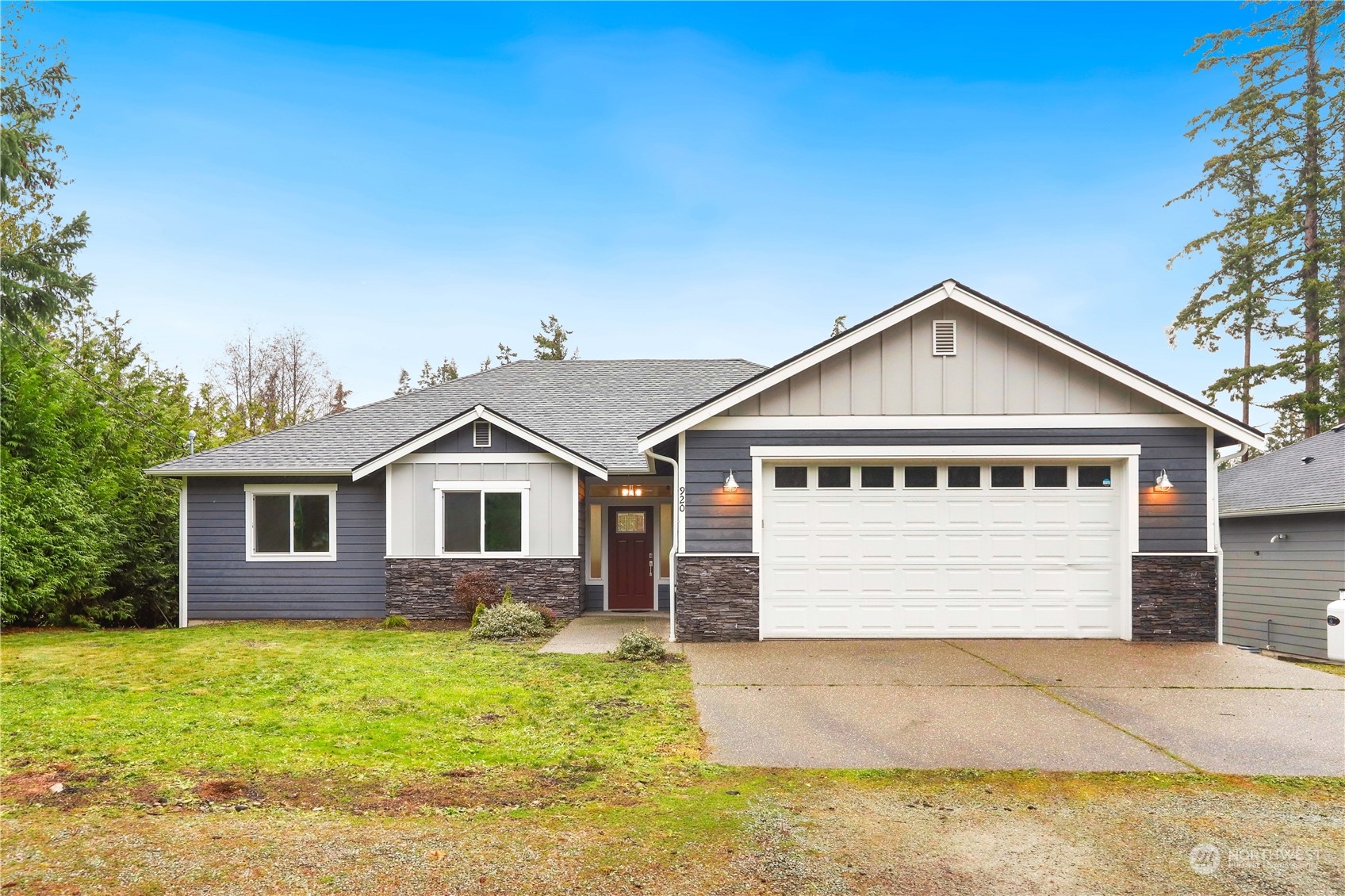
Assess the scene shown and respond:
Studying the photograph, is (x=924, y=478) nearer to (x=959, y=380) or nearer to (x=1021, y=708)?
(x=959, y=380)

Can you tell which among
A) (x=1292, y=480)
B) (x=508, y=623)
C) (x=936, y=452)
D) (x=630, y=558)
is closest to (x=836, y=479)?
(x=936, y=452)

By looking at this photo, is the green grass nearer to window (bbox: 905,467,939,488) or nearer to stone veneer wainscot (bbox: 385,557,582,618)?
stone veneer wainscot (bbox: 385,557,582,618)

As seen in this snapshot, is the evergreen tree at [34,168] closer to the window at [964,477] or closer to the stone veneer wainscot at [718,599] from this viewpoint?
the stone veneer wainscot at [718,599]

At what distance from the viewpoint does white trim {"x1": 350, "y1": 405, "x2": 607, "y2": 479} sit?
40.0 ft

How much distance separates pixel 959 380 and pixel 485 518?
774 cm

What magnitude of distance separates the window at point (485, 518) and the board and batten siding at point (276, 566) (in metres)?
1.42

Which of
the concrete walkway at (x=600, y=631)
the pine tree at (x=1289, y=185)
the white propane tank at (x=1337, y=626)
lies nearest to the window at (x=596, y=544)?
the concrete walkway at (x=600, y=631)

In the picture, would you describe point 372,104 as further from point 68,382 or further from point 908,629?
point 908,629

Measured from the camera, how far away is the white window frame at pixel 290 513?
1299 cm

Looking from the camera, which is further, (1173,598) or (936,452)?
(936,452)

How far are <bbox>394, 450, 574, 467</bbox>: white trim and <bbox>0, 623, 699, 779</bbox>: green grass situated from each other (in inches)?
146

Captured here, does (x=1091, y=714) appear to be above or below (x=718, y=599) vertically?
below

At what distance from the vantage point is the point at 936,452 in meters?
9.52

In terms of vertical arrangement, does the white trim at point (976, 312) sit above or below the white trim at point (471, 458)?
above
